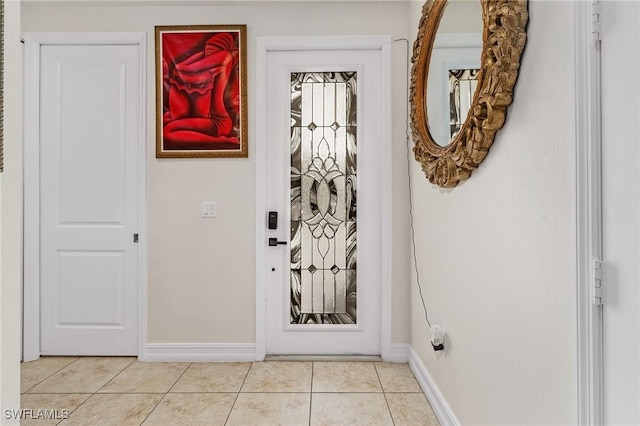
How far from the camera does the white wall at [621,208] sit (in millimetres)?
742

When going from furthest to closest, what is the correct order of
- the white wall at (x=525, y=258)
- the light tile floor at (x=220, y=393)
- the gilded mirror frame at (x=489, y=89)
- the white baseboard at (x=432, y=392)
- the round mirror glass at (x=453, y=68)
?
1. the light tile floor at (x=220, y=393)
2. the white baseboard at (x=432, y=392)
3. the round mirror glass at (x=453, y=68)
4. the gilded mirror frame at (x=489, y=89)
5. the white wall at (x=525, y=258)

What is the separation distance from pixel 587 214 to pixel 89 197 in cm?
282

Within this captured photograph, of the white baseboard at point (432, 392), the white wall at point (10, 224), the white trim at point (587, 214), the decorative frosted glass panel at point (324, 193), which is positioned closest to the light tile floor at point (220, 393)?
the white baseboard at point (432, 392)

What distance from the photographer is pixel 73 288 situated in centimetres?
257

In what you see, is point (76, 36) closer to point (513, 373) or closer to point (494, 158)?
point (494, 158)

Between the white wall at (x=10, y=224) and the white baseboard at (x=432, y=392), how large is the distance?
170 centimetres

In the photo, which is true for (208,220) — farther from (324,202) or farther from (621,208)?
(621,208)

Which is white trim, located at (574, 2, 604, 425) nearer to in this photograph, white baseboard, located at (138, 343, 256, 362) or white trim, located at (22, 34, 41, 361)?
white baseboard, located at (138, 343, 256, 362)

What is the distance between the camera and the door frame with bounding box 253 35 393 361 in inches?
98.1

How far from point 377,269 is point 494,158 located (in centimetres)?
143

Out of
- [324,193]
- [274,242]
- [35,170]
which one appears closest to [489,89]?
[324,193]

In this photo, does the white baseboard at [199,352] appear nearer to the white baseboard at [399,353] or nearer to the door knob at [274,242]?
the door knob at [274,242]

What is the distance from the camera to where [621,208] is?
0.77 m

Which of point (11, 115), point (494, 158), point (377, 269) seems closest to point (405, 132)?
point (377, 269)
